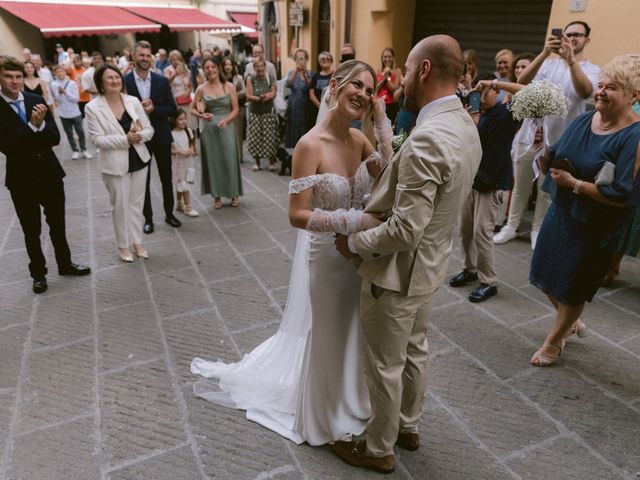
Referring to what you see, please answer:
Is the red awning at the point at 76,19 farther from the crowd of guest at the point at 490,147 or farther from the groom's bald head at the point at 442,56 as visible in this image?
the groom's bald head at the point at 442,56

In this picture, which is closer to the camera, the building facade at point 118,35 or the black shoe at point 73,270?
the black shoe at point 73,270

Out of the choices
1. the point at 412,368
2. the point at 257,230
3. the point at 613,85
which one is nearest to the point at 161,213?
the point at 257,230

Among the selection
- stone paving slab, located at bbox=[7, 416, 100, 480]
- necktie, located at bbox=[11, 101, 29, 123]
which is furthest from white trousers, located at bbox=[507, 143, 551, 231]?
necktie, located at bbox=[11, 101, 29, 123]

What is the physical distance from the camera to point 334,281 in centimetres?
239

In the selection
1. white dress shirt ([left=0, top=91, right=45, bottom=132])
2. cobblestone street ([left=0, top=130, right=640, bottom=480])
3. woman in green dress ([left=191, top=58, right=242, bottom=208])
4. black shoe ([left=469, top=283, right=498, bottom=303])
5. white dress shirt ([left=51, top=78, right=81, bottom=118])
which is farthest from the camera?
white dress shirt ([left=51, top=78, right=81, bottom=118])

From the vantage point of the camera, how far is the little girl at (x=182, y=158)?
5.86 meters

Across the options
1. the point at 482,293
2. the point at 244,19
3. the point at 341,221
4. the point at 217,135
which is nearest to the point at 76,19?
the point at 244,19

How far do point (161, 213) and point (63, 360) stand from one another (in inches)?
123

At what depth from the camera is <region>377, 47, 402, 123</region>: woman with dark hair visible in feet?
23.1

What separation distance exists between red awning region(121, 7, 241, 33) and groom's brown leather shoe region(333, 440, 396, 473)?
22.8 metres

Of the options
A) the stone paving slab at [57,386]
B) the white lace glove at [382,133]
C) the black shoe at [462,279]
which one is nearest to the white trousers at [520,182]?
the black shoe at [462,279]

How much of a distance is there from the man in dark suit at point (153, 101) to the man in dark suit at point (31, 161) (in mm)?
1082

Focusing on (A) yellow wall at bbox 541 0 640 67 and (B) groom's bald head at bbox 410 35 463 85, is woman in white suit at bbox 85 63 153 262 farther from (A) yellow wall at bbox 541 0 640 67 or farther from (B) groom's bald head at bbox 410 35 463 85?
(A) yellow wall at bbox 541 0 640 67

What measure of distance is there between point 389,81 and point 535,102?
3.76 metres
